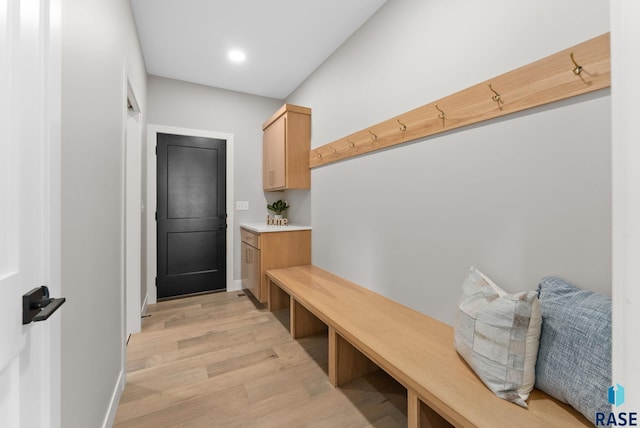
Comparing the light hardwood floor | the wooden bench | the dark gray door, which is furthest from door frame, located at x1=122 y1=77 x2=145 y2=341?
the wooden bench

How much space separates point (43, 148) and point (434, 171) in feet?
5.78

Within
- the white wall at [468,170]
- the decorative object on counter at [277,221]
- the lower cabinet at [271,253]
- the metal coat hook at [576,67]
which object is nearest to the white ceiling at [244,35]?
the white wall at [468,170]

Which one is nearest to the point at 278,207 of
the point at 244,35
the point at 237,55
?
the point at 237,55

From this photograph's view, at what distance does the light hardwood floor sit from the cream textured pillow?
0.71 meters

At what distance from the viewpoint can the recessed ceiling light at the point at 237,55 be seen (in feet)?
9.05

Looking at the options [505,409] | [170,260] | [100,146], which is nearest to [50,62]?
[100,146]

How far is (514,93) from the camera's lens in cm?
127

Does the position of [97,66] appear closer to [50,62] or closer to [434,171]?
[50,62]

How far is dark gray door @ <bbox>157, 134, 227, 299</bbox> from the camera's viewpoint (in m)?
3.24

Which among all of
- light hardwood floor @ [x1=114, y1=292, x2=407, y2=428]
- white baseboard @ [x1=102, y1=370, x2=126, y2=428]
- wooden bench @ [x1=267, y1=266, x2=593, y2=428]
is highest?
wooden bench @ [x1=267, y1=266, x2=593, y2=428]

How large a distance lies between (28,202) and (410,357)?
4.90 ft

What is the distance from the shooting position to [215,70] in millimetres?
3107

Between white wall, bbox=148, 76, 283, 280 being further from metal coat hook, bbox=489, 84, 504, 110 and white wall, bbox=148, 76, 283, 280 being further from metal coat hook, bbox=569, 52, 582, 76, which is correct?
metal coat hook, bbox=569, 52, 582, 76

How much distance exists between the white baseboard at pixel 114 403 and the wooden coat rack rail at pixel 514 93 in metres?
2.35
